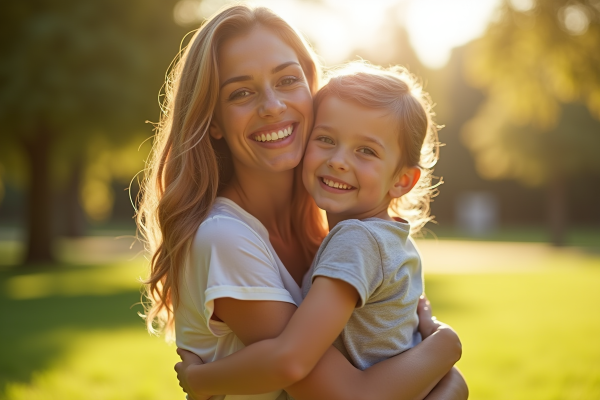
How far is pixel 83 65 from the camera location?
1438 centimetres

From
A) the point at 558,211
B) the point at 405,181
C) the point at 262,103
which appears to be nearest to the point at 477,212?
the point at 558,211

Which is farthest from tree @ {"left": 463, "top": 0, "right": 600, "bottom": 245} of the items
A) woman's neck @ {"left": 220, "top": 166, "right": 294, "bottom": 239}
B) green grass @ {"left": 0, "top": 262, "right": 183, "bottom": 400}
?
woman's neck @ {"left": 220, "top": 166, "right": 294, "bottom": 239}

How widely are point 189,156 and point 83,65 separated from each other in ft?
41.8

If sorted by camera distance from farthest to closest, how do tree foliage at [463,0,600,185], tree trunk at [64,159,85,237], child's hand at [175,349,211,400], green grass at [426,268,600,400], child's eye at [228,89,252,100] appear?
tree trunk at [64,159,85,237], tree foliage at [463,0,600,185], green grass at [426,268,600,400], child's eye at [228,89,252,100], child's hand at [175,349,211,400]

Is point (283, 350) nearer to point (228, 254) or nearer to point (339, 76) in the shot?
point (228, 254)

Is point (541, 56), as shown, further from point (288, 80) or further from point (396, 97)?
point (288, 80)

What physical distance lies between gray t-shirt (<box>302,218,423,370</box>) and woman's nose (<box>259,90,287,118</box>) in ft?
2.05

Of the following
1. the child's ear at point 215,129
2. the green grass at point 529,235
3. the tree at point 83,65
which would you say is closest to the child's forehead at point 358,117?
the child's ear at point 215,129

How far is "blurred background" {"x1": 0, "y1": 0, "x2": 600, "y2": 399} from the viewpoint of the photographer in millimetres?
6984

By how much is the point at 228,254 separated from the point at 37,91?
42.8 feet

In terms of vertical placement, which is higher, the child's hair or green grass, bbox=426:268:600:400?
the child's hair

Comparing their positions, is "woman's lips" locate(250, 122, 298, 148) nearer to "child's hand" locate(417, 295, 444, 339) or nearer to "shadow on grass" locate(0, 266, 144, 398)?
→ "child's hand" locate(417, 295, 444, 339)

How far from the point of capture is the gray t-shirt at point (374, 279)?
2.21m

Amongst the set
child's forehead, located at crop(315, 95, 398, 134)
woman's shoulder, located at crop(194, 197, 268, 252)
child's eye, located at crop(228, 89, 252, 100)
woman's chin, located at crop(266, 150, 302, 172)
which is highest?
child's eye, located at crop(228, 89, 252, 100)
